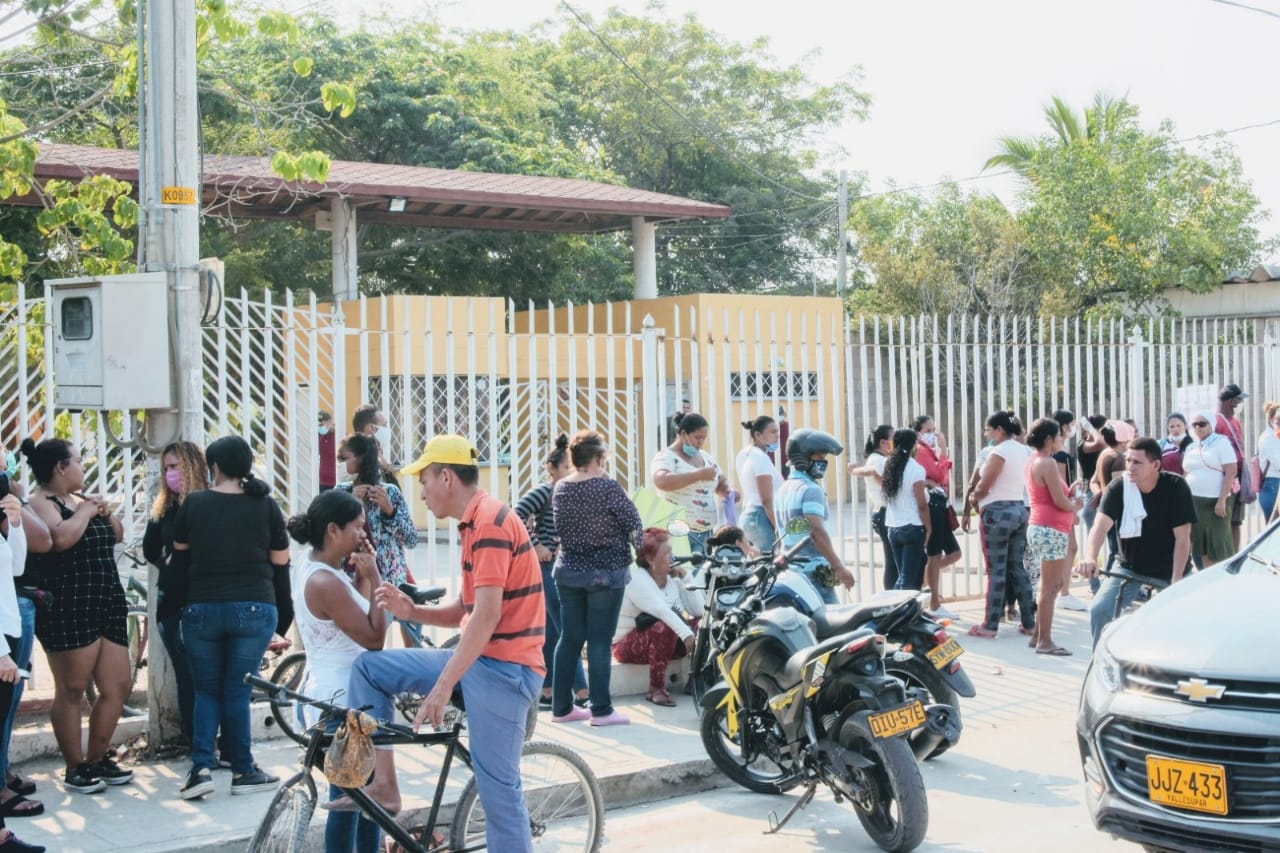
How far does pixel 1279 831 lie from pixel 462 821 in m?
2.82

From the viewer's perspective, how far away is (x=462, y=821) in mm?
5055

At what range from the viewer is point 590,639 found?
786 cm

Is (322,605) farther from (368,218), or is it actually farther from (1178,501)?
(368,218)

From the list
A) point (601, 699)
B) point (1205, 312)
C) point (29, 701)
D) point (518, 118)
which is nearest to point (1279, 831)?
point (601, 699)

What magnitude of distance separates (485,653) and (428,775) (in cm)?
234

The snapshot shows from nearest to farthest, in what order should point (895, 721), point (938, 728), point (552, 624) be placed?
point (895, 721) < point (938, 728) < point (552, 624)

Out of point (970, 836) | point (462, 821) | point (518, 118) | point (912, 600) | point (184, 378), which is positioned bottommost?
point (970, 836)

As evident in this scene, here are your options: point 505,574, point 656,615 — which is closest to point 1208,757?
point 505,574

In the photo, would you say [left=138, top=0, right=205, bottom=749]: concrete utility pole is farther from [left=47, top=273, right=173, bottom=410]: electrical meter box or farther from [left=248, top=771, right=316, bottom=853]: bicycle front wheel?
[left=248, top=771, right=316, bottom=853]: bicycle front wheel

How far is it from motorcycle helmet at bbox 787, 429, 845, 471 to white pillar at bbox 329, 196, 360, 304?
12.0 meters

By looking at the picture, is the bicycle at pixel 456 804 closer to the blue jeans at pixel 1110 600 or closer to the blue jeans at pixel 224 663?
the blue jeans at pixel 224 663

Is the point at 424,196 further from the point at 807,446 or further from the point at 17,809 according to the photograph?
the point at 17,809

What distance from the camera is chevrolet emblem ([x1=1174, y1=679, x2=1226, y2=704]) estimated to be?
4.68 metres

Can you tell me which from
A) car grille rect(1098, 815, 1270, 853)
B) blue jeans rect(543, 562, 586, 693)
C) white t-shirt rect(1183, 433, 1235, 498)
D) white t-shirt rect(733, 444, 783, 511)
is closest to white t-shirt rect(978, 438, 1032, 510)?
white t-shirt rect(733, 444, 783, 511)
